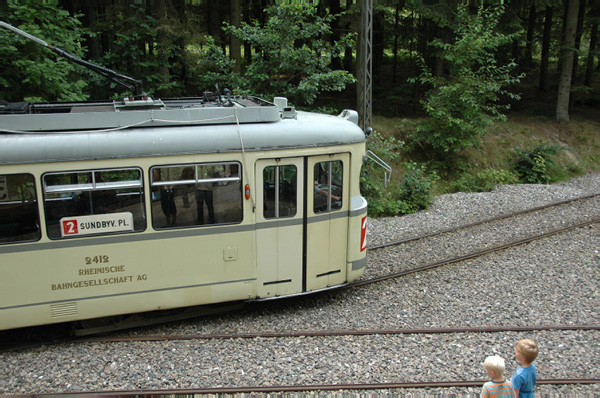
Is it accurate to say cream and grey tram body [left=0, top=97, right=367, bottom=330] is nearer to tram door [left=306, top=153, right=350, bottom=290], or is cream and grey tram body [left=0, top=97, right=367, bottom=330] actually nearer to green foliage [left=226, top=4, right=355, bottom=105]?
tram door [left=306, top=153, right=350, bottom=290]

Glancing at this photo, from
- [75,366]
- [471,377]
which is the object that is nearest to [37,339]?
[75,366]

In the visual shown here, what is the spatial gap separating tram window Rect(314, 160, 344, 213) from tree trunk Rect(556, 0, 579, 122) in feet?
61.8

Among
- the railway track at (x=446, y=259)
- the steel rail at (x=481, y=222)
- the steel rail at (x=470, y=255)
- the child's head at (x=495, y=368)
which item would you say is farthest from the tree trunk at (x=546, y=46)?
the child's head at (x=495, y=368)

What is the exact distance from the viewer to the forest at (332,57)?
1216cm

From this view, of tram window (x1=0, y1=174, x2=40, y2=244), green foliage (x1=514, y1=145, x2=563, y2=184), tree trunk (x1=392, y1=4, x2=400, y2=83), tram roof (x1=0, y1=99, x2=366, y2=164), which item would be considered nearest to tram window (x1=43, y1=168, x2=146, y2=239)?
tram window (x1=0, y1=174, x2=40, y2=244)

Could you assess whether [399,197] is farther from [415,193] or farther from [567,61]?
[567,61]

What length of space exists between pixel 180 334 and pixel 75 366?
1.48 metres

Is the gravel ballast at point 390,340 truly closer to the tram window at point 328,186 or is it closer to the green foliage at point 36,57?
the tram window at point 328,186

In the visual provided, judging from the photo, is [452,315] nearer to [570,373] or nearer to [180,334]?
[570,373]

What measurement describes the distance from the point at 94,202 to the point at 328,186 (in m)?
3.46

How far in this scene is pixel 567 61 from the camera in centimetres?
2256

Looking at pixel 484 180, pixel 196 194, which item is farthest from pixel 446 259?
pixel 484 180

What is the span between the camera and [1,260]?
252 inches

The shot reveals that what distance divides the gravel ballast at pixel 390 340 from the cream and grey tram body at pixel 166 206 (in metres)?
0.54
